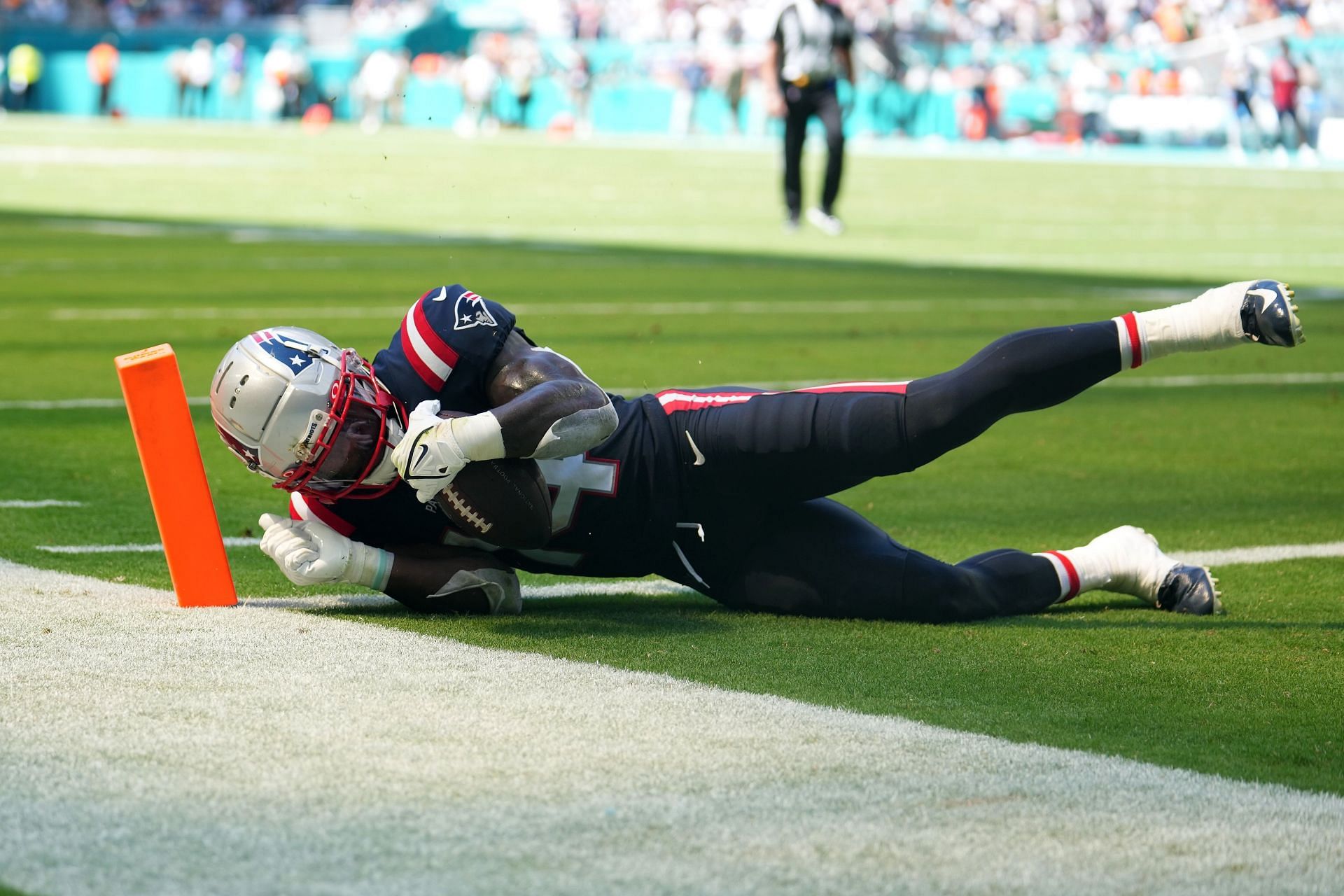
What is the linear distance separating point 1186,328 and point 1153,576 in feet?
2.73

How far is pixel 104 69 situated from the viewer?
55.9 meters

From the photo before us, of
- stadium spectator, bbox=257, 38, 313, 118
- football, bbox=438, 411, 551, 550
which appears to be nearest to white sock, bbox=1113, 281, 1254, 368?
football, bbox=438, 411, 551, 550

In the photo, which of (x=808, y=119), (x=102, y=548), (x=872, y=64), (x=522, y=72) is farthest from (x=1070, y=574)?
(x=522, y=72)

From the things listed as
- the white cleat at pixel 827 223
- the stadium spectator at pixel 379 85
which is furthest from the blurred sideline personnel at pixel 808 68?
the stadium spectator at pixel 379 85

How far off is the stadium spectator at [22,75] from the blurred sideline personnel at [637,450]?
55.5 m

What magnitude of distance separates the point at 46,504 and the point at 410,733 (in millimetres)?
2905

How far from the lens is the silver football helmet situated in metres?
4.34

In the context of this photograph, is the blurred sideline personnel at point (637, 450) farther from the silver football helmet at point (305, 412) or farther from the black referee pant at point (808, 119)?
the black referee pant at point (808, 119)

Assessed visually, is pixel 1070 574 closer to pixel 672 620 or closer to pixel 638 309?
pixel 672 620

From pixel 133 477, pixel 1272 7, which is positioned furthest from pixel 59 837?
pixel 1272 7

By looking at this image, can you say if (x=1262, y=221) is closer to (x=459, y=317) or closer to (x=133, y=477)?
(x=133, y=477)

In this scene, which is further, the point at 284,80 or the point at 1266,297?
the point at 284,80

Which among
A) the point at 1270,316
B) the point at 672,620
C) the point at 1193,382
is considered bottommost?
the point at 1193,382

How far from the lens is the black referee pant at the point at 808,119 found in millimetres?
18578
